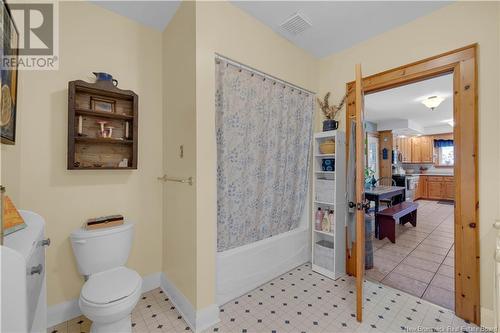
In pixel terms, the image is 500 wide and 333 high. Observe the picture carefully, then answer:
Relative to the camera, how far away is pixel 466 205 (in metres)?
1.78

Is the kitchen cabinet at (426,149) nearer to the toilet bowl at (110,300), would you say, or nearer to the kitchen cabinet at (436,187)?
the kitchen cabinet at (436,187)

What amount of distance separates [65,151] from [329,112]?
2685mm

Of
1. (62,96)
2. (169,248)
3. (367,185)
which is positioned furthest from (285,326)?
(367,185)

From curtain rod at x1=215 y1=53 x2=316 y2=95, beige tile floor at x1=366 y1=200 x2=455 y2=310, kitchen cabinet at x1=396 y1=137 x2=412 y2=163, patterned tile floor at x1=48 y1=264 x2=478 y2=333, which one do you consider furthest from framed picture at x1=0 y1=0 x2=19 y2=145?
kitchen cabinet at x1=396 y1=137 x2=412 y2=163

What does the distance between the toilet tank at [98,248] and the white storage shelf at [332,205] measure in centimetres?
202

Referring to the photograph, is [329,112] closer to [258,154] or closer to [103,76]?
[258,154]

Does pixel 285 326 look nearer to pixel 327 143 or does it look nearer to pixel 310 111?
pixel 327 143

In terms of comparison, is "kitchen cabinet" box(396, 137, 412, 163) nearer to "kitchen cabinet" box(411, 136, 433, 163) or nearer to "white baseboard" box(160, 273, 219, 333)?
"kitchen cabinet" box(411, 136, 433, 163)

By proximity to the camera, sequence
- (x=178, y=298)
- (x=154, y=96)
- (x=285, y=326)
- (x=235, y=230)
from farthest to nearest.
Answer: (x=154, y=96), (x=235, y=230), (x=178, y=298), (x=285, y=326)

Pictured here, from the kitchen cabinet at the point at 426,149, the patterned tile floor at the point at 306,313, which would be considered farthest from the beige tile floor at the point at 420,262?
the kitchen cabinet at the point at 426,149

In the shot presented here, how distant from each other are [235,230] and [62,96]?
1.84m

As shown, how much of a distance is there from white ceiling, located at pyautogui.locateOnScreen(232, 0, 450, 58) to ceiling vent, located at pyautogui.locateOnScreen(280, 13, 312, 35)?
32mm

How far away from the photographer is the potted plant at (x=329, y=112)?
250cm

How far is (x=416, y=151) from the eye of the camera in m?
7.99
